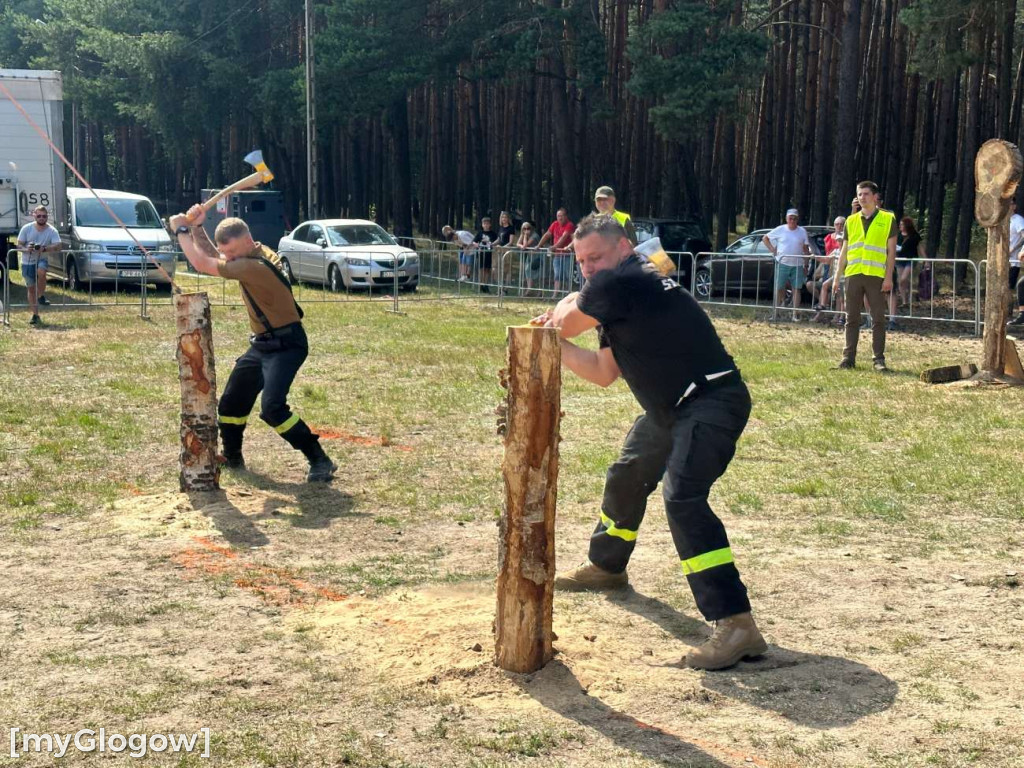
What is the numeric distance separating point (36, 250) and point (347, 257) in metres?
6.61

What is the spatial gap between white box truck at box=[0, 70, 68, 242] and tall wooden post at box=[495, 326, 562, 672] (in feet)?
64.8

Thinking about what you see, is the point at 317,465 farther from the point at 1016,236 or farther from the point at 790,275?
the point at 790,275

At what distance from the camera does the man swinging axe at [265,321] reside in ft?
27.7

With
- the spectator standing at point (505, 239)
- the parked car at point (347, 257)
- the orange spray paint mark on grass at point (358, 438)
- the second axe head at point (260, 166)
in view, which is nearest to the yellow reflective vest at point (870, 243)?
the orange spray paint mark on grass at point (358, 438)

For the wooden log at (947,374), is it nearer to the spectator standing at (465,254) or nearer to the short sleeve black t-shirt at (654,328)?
the short sleeve black t-shirt at (654,328)

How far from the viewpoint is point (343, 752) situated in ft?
14.2

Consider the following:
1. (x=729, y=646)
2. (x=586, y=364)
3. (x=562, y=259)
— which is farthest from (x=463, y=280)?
(x=729, y=646)

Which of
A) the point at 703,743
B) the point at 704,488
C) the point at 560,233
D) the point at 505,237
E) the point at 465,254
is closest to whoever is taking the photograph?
the point at 703,743

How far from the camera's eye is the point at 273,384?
848 cm

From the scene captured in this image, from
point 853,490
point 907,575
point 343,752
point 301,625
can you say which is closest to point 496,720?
point 343,752

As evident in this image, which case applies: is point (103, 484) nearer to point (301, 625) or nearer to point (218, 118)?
point (301, 625)

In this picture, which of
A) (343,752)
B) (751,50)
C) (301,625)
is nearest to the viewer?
(343,752)

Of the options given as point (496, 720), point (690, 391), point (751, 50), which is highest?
point (751, 50)

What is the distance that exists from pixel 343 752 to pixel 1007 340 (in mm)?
10885
